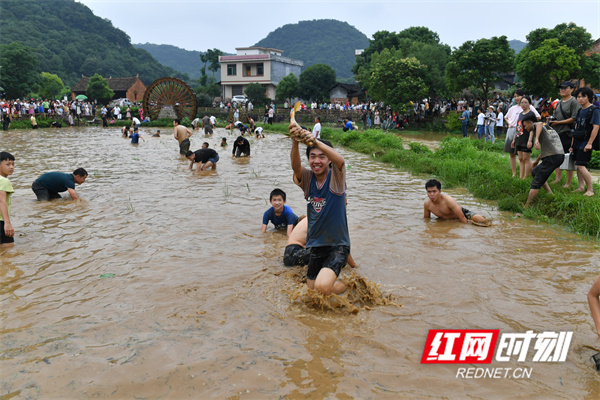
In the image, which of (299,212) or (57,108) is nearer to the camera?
(299,212)

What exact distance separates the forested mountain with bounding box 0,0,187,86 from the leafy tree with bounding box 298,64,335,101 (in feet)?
155

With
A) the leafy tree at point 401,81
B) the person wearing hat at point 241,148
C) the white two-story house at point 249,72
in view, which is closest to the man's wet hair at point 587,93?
the person wearing hat at point 241,148

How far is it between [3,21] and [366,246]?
94.9m

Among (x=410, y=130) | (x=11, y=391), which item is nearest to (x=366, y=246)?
(x=11, y=391)

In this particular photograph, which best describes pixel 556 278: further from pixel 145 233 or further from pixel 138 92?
pixel 138 92

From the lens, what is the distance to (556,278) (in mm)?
5410

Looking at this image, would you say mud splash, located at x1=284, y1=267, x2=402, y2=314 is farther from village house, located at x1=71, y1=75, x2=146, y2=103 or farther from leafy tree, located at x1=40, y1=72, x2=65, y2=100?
village house, located at x1=71, y1=75, x2=146, y2=103

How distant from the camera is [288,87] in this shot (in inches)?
2194

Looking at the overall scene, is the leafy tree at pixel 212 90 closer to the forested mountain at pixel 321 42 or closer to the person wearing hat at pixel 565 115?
the person wearing hat at pixel 565 115

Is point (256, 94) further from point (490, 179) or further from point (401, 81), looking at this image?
point (490, 179)

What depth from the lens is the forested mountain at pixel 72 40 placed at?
261 ft

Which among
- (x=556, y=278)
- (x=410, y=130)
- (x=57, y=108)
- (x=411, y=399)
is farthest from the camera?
(x=57, y=108)

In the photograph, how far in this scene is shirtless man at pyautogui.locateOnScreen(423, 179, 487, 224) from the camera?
7752mm

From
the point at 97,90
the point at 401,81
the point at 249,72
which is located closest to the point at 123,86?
the point at 97,90
